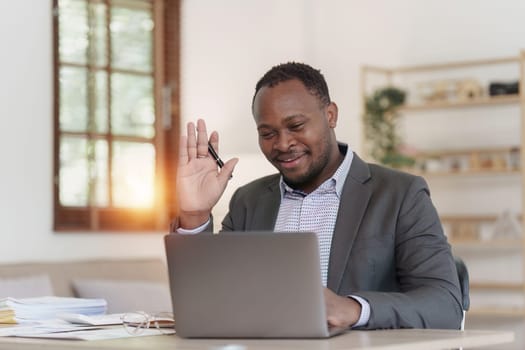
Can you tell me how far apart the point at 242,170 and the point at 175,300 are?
11.4 ft

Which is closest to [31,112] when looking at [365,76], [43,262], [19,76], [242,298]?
[19,76]

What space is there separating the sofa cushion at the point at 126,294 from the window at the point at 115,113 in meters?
0.46

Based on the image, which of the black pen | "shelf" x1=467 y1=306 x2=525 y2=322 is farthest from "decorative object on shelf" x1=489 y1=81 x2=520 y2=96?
the black pen

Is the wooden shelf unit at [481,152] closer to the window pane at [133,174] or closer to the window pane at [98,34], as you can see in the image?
the window pane at [133,174]

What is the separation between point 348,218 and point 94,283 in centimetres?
251

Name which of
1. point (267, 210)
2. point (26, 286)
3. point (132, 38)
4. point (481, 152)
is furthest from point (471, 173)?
point (267, 210)

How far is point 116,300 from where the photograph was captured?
192 inches

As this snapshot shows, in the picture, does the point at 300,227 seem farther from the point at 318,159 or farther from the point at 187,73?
the point at 187,73

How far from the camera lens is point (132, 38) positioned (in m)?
5.73

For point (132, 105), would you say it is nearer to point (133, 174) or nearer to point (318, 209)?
point (133, 174)

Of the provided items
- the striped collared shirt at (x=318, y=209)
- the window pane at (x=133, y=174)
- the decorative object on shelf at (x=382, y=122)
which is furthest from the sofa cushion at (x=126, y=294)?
the striped collared shirt at (x=318, y=209)

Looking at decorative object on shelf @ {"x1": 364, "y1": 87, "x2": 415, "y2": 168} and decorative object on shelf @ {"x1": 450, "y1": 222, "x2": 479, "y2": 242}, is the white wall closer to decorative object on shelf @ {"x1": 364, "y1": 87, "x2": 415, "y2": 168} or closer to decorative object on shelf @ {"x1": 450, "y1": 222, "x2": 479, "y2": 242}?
decorative object on shelf @ {"x1": 364, "y1": 87, "x2": 415, "y2": 168}

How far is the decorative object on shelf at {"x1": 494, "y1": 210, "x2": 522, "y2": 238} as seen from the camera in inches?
248

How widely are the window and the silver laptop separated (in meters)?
3.22
